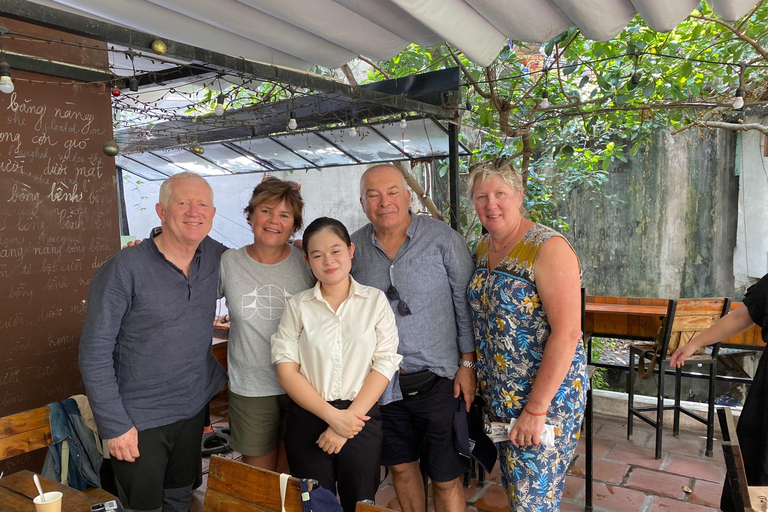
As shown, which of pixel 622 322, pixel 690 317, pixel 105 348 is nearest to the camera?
pixel 105 348

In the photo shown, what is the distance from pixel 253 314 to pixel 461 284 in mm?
961

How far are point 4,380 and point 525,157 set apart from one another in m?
3.95

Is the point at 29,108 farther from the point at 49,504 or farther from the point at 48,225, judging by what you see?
the point at 49,504

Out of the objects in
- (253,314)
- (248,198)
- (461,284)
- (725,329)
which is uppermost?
(248,198)

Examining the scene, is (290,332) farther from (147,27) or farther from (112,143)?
(112,143)

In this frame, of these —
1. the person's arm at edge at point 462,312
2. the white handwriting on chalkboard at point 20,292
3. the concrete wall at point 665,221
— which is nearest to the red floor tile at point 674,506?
the person's arm at edge at point 462,312

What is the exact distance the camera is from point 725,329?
245cm

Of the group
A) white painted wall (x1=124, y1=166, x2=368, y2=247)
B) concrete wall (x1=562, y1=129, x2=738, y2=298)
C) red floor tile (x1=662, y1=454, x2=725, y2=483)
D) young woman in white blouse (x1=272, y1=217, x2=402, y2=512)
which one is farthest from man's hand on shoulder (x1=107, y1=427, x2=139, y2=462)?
concrete wall (x1=562, y1=129, x2=738, y2=298)

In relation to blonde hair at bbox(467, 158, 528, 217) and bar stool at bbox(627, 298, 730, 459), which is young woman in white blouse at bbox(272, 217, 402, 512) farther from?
bar stool at bbox(627, 298, 730, 459)

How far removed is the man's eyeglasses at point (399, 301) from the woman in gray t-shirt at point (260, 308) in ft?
1.26

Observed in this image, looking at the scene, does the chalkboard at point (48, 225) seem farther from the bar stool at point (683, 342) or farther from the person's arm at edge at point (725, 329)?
the bar stool at point (683, 342)

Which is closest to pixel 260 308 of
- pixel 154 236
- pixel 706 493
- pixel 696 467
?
pixel 154 236

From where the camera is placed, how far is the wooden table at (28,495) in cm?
177

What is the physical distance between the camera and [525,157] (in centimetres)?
448
